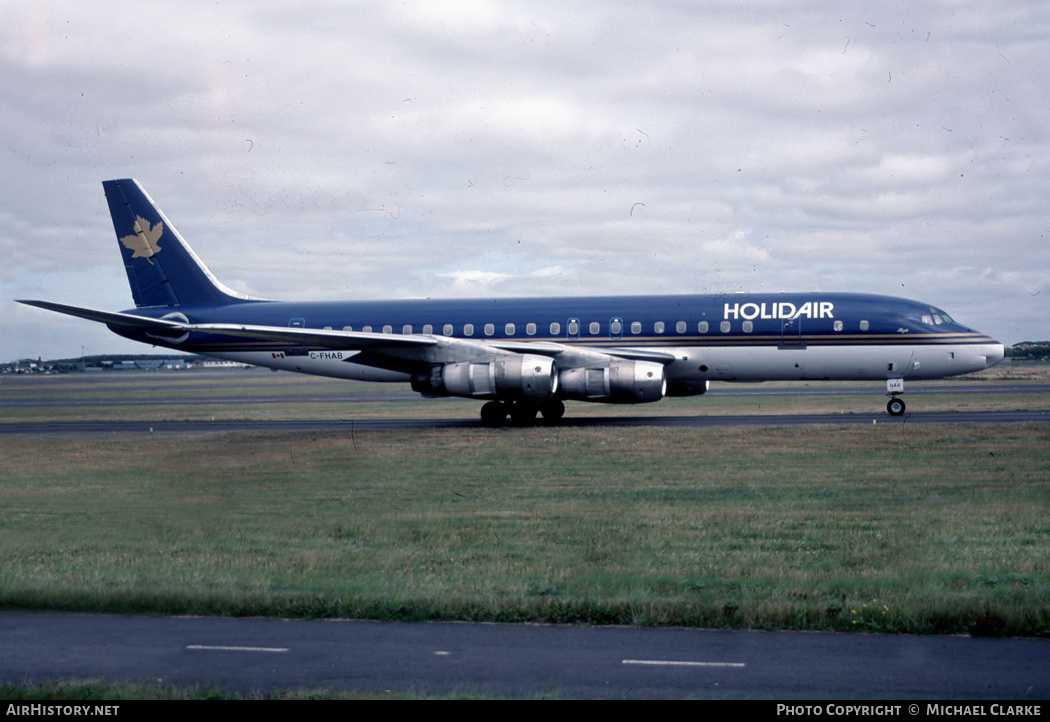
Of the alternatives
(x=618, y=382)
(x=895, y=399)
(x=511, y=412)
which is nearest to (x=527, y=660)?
(x=618, y=382)

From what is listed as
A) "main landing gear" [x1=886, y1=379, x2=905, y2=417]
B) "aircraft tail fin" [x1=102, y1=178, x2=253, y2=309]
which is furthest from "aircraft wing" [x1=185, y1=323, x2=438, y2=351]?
"main landing gear" [x1=886, y1=379, x2=905, y2=417]

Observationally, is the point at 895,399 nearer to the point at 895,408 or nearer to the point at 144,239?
the point at 895,408

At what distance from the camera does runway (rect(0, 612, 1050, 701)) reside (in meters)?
7.76

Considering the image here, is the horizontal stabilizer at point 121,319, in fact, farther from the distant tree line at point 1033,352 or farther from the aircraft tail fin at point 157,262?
the distant tree line at point 1033,352

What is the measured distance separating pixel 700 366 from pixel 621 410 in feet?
30.9

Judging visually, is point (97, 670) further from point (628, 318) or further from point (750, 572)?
point (628, 318)

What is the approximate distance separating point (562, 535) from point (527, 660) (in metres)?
5.70

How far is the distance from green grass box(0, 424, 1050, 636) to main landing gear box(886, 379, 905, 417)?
10.4 meters

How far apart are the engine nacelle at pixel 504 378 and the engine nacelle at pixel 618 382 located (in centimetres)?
74

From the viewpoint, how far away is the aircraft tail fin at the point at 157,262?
1661 inches

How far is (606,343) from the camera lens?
36906 mm

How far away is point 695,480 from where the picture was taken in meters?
20.3

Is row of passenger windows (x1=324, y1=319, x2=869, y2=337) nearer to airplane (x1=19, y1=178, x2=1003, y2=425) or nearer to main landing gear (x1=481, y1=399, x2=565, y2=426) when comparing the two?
airplane (x1=19, y1=178, x2=1003, y2=425)

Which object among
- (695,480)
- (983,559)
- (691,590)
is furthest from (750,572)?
(695,480)
